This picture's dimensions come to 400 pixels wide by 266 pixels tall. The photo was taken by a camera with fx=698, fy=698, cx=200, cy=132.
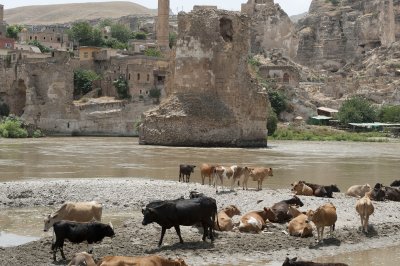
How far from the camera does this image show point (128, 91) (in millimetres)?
73875

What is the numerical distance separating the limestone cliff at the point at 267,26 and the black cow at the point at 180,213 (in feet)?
321

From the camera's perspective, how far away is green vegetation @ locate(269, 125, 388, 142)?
214 feet

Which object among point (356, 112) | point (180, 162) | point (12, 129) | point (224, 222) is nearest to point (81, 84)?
point (12, 129)

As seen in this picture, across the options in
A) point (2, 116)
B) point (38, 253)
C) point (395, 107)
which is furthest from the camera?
point (395, 107)

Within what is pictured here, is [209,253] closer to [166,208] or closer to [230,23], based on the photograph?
[166,208]

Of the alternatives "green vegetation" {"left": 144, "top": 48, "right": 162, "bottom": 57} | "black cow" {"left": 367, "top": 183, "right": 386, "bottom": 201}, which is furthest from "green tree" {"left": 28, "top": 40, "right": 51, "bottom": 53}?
"black cow" {"left": 367, "top": 183, "right": 386, "bottom": 201}

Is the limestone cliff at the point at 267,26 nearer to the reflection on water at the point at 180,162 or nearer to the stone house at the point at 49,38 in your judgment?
the stone house at the point at 49,38

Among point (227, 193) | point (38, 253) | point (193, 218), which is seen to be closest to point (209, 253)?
point (193, 218)

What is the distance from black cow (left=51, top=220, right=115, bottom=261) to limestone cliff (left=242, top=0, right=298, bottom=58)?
99469 mm

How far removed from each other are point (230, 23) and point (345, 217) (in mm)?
34699

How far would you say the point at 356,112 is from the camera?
76625 mm

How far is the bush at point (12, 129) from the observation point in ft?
195

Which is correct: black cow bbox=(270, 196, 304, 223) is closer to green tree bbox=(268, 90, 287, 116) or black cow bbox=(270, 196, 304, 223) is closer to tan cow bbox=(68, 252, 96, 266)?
tan cow bbox=(68, 252, 96, 266)

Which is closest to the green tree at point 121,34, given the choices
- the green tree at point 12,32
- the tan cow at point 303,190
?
the green tree at point 12,32
